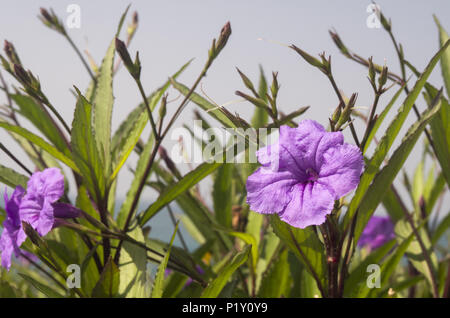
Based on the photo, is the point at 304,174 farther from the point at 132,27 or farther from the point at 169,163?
the point at 132,27

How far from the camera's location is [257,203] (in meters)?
0.51

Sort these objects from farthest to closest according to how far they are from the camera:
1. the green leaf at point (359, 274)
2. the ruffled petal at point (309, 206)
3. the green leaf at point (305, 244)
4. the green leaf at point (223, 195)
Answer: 1. the green leaf at point (223, 195)
2. the green leaf at point (359, 274)
3. the green leaf at point (305, 244)
4. the ruffled petal at point (309, 206)

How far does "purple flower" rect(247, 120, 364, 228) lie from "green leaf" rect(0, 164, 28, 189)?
0.44 metres

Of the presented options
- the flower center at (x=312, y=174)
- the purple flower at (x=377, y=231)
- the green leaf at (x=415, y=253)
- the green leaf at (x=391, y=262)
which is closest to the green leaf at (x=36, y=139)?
the flower center at (x=312, y=174)

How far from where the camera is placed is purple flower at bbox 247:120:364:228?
50cm

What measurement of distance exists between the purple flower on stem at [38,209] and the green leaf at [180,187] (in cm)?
12

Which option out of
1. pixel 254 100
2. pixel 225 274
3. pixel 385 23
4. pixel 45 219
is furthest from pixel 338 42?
pixel 45 219

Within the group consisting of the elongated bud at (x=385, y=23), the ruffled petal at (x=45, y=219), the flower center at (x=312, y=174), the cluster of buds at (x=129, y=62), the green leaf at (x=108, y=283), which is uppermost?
the elongated bud at (x=385, y=23)

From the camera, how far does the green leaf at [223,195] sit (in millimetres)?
973

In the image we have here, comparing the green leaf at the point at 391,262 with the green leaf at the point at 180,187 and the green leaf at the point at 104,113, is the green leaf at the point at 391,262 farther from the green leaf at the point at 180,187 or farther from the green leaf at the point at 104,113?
the green leaf at the point at 104,113

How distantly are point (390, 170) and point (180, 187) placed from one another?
29 cm

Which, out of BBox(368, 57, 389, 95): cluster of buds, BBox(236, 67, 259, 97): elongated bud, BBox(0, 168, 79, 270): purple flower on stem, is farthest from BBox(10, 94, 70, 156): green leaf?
BBox(368, 57, 389, 95): cluster of buds

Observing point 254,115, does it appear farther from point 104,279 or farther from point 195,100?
point 104,279

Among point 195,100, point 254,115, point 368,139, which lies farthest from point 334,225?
point 254,115
